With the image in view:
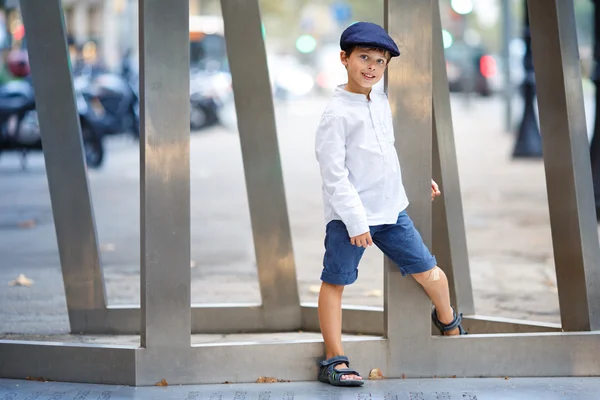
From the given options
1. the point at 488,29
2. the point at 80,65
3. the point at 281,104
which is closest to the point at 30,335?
the point at 80,65

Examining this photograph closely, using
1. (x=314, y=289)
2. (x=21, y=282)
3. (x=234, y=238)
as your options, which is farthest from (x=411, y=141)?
(x=234, y=238)

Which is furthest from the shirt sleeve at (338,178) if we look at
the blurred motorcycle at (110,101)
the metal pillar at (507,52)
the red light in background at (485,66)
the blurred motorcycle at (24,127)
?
the red light in background at (485,66)

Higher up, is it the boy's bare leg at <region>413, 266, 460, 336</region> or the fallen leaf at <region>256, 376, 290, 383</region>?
the boy's bare leg at <region>413, 266, 460, 336</region>

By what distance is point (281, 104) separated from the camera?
4122 centimetres

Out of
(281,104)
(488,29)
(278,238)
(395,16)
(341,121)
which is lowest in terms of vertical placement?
(278,238)

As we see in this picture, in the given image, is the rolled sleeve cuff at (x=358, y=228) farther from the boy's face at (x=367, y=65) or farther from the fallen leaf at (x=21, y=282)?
the fallen leaf at (x=21, y=282)

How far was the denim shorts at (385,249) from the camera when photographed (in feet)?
15.5

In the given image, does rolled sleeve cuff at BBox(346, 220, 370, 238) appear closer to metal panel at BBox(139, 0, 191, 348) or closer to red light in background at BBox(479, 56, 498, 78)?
metal panel at BBox(139, 0, 191, 348)

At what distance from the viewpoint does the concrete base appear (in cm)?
457

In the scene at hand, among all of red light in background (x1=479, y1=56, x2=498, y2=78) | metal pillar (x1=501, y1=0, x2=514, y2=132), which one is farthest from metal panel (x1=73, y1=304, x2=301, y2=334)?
red light in background (x1=479, y1=56, x2=498, y2=78)

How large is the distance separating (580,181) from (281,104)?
36337 millimetres

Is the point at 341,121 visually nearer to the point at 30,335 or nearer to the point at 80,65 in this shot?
the point at 30,335

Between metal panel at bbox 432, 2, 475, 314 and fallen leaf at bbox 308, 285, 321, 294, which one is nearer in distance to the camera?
metal panel at bbox 432, 2, 475, 314

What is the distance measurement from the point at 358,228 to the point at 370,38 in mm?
773
